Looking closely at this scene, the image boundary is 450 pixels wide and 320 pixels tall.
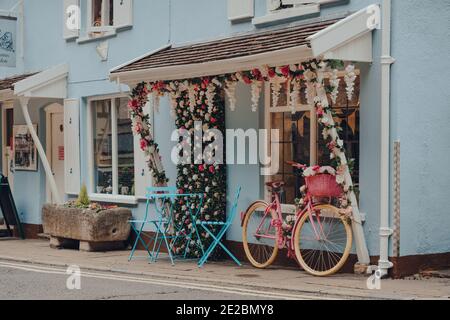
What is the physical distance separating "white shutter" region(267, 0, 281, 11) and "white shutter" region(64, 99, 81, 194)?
17.6ft

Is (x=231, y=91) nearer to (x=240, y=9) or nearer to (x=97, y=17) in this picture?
(x=240, y=9)

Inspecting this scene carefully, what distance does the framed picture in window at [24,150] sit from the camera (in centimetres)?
1848

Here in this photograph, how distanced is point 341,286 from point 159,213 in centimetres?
472

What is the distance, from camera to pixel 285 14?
1277 centimetres

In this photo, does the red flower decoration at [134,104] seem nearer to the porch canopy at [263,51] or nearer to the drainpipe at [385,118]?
the porch canopy at [263,51]

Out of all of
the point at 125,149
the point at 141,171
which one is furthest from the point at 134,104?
the point at 125,149

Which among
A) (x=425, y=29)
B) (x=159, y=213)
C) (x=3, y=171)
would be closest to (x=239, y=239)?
(x=159, y=213)

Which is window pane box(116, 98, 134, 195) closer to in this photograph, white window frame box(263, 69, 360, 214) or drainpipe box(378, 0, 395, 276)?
white window frame box(263, 69, 360, 214)

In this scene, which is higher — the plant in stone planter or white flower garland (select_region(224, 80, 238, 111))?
white flower garland (select_region(224, 80, 238, 111))

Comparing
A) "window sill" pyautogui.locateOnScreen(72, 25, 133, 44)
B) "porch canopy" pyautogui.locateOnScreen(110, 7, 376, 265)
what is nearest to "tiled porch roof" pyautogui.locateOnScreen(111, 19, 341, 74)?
"porch canopy" pyautogui.locateOnScreen(110, 7, 376, 265)

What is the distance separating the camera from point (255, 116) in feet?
43.9

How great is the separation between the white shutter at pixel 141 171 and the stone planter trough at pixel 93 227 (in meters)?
0.45

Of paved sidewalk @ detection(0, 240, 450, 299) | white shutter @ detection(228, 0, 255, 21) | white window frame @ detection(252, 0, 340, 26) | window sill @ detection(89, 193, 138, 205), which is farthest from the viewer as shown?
window sill @ detection(89, 193, 138, 205)

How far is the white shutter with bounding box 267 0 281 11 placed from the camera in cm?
1299
